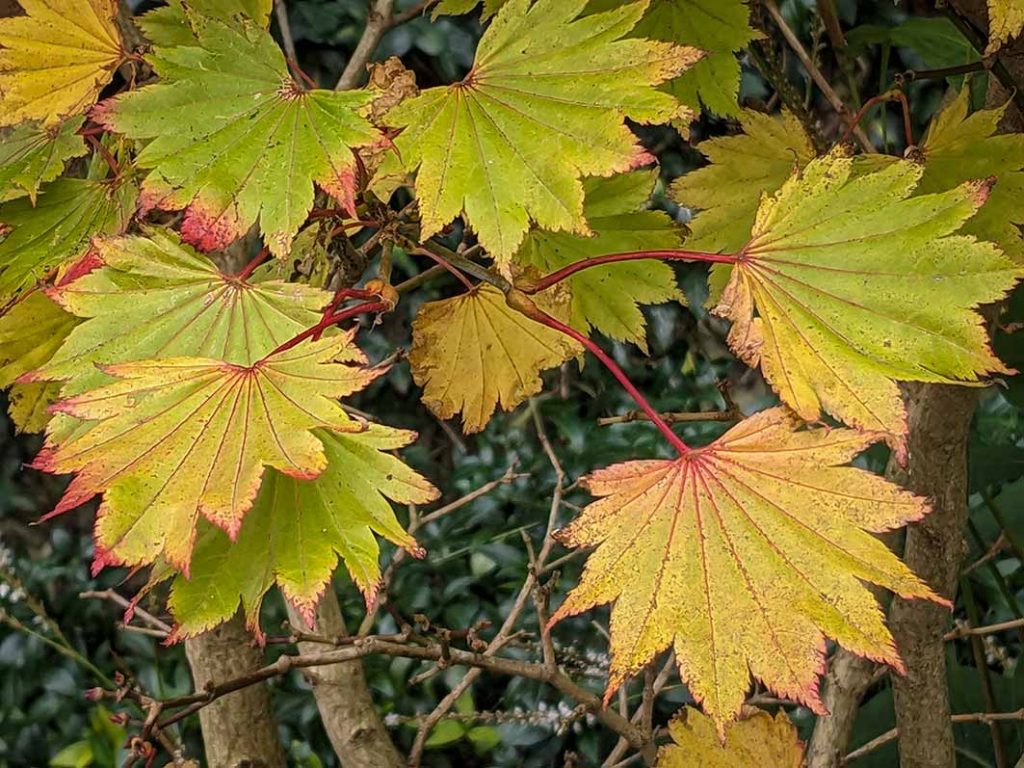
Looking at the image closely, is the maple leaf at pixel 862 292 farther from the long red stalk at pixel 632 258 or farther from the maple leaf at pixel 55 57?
the maple leaf at pixel 55 57

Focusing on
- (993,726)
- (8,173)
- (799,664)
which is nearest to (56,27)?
(8,173)

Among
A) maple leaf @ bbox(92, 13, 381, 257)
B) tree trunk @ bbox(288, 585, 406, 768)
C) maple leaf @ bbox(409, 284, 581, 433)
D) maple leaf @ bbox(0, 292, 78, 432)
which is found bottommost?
tree trunk @ bbox(288, 585, 406, 768)

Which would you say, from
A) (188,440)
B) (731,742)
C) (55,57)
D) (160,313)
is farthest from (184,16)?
(731,742)

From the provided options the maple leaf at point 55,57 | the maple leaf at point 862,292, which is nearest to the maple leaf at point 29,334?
the maple leaf at point 55,57

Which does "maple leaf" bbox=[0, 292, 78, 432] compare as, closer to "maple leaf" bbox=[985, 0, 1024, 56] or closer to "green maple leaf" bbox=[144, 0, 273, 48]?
"green maple leaf" bbox=[144, 0, 273, 48]

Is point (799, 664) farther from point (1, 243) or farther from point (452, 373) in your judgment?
point (1, 243)

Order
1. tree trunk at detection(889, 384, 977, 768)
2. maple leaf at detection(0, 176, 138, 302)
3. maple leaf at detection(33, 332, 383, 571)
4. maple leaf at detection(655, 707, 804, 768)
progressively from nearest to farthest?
maple leaf at detection(33, 332, 383, 571)
maple leaf at detection(0, 176, 138, 302)
maple leaf at detection(655, 707, 804, 768)
tree trunk at detection(889, 384, 977, 768)

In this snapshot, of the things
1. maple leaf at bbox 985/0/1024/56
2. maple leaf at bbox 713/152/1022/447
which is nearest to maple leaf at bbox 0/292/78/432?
maple leaf at bbox 713/152/1022/447
